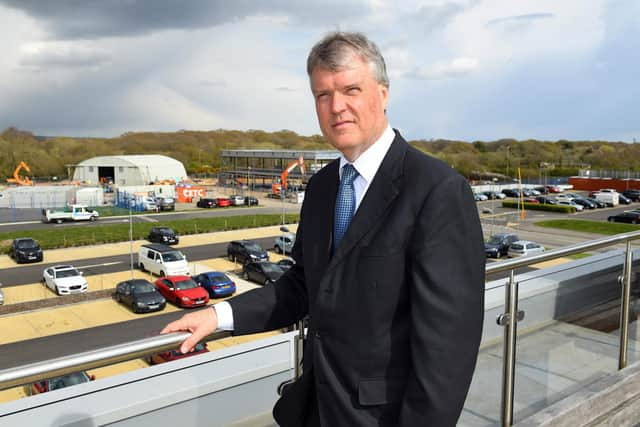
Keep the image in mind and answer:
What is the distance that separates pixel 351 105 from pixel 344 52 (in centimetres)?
14

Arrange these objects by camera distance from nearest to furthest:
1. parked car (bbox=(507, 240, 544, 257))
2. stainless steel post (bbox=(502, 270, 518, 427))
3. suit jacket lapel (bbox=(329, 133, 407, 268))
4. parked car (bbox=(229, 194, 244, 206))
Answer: suit jacket lapel (bbox=(329, 133, 407, 268))
stainless steel post (bbox=(502, 270, 518, 427))
parked car (bbox=(507, 240, 544, 257))
parked car (bbox=(229, 194, 244, 206))

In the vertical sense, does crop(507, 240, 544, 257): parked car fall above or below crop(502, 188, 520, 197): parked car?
below

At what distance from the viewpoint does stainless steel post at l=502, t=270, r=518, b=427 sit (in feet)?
8.54

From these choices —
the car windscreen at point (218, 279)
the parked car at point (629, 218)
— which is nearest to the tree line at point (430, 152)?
the parked car at point (629, 218)

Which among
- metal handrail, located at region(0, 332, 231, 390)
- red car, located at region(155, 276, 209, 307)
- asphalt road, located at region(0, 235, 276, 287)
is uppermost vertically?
metal handrail, located at region(0, 332, 231, 390)

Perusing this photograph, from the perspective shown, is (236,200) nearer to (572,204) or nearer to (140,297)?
(572,204)

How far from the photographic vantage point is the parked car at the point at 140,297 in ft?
58.3

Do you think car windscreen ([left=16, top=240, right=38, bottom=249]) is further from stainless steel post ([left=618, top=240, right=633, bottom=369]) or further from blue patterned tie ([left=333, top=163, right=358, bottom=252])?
blue patterned tie ([left=333, top=163, right=358, bottom=252])

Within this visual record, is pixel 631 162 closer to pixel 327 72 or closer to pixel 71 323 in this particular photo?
pixel 71 323

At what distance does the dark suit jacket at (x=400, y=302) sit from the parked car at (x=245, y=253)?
2312 centimetres

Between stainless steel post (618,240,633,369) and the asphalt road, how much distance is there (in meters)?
23.8

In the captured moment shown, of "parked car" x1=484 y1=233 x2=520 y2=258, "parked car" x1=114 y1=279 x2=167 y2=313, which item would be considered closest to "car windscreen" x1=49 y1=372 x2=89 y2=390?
"parked car" x1=114 y1=279 x2=167 y2=313

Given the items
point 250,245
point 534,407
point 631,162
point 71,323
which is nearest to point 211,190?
point 250,245

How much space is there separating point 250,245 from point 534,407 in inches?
909
